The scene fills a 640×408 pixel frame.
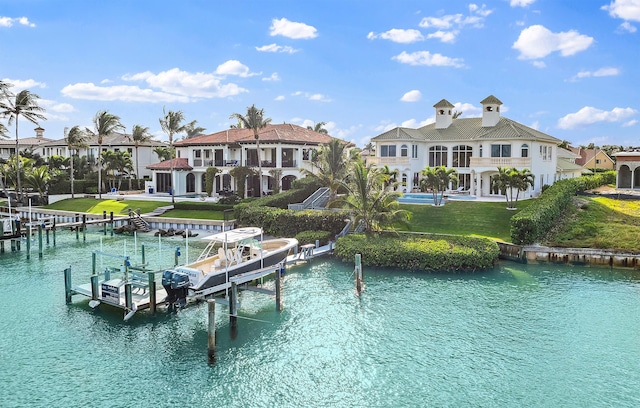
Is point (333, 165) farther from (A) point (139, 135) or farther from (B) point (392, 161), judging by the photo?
(A) point (139, 135)

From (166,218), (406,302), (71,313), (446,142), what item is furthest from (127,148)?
(406,302)

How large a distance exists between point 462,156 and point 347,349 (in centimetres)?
3975

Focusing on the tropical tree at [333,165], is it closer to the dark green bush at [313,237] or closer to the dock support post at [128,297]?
the dark green bush at [313,237]

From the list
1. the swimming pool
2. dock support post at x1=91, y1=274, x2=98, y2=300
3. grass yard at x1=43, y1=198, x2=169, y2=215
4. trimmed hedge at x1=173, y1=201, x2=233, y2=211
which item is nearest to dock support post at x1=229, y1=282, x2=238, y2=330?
dock support post at x1=91, y1=274, x2=98, y2=300

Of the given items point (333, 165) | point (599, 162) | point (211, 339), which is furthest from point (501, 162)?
point (599, 162)

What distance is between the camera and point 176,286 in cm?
2336

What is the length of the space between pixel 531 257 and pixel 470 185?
19484mm

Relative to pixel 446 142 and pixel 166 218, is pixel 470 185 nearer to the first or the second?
pixel 446 142

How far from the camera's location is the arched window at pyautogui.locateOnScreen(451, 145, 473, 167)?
5538 cm

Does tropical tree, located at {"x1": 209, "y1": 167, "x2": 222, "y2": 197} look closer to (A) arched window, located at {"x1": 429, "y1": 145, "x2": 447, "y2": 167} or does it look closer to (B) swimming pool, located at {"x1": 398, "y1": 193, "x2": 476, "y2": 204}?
(B) swimming pool, located at {"x1": 398, "y1": 193, "x2": 476, "y2": 204}

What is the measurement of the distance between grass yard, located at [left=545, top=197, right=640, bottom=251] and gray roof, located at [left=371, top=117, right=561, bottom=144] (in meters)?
9.09

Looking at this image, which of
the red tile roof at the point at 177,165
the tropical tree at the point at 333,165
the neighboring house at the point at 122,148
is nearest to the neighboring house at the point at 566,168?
the tropical tree at the point at 333,165

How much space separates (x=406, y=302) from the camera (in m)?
25.9

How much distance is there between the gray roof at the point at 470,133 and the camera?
51.2m
